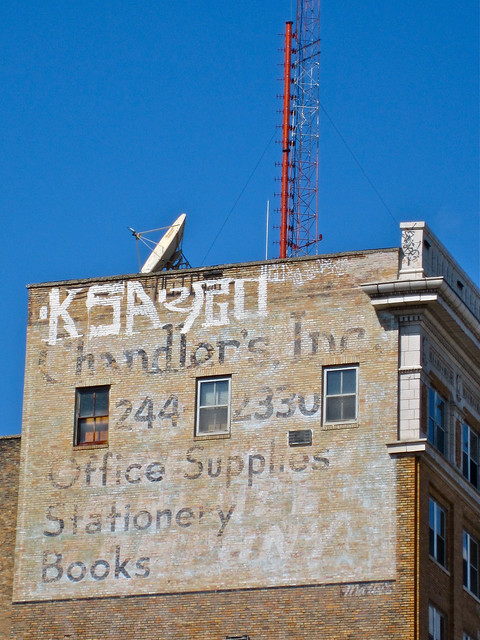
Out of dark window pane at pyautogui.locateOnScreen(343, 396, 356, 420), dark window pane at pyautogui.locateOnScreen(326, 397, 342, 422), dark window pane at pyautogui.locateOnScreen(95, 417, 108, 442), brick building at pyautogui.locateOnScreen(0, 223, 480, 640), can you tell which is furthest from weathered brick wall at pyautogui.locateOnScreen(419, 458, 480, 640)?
dark window pane at pyautogui.locateOnScreen(95, 417, 108, 442)

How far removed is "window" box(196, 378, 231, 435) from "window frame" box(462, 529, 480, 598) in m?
8.74

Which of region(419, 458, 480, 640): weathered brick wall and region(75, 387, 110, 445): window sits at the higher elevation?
region(75, 387, 110, 445): window

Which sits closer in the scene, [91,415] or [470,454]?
[91,415]

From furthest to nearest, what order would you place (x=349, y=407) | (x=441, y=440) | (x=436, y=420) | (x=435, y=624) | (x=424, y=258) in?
(x=441, y=440) < (x=436, y=420) < (x=424, y=258) < (x=349, y=407) < (x=435, y=624)

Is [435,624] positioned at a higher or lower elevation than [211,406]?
lower

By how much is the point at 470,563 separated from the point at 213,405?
32.4 feet

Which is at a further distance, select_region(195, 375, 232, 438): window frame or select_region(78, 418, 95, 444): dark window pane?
select_region(78, 418, 95, 444): dark window pane

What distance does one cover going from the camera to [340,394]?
55781 millimetres

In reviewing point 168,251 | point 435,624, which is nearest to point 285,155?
point 168,251

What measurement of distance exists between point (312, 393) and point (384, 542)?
5.31m

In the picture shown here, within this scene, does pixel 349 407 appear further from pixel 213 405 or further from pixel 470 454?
pixel 470 454

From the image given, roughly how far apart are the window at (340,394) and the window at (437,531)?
3.73 metres

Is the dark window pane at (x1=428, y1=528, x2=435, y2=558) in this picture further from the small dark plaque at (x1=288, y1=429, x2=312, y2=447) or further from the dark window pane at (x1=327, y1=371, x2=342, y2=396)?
the dark window pane at (x1=327, y1=371, x2=342, y2=396)

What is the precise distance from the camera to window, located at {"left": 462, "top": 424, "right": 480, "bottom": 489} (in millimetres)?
59094
